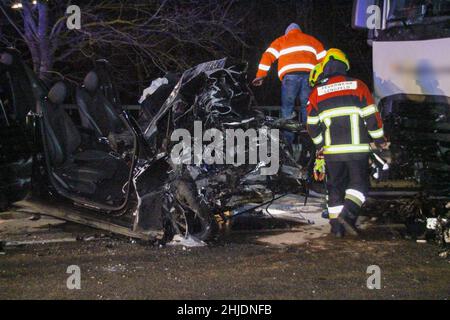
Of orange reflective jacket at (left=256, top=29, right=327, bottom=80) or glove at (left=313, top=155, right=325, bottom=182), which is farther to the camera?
orange reflective jacket at (left=256, top=29, right=327, bottom=80)

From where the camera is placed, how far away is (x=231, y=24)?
10.6 meters

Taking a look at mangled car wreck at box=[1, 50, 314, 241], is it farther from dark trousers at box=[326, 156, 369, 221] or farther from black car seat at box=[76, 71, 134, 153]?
black car seat at box=[76, 71, 134, 153]

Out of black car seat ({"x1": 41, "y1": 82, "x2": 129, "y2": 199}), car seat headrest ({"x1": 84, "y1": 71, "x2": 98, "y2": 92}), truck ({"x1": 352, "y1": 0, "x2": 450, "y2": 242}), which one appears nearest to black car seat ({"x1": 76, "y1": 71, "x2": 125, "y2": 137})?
car seat headrest ({"x1": 84, "y1": 71, "x2": 98, "y2": 92})

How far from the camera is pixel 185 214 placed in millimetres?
4969

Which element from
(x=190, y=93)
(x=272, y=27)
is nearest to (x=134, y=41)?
(x=190, y=93)

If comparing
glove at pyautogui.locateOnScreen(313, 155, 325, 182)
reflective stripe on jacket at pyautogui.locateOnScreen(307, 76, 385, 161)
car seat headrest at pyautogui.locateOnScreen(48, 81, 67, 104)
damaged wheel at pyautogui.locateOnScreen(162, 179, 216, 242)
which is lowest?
damaged wheel at pyautogui.locateOnScreen(162, 179, 216, 242)

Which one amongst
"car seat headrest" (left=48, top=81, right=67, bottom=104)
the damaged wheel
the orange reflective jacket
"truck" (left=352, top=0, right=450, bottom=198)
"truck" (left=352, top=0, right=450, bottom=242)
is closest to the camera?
the damaged wheel

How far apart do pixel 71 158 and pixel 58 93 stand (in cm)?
73

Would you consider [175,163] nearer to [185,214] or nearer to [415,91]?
[185,214]

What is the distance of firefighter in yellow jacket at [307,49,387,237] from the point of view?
17.6 feet

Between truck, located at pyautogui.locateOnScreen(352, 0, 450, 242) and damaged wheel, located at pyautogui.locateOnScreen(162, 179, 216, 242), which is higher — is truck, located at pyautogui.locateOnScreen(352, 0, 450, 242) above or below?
above

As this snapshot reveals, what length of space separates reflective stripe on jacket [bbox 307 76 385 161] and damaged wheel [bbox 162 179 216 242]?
144cm

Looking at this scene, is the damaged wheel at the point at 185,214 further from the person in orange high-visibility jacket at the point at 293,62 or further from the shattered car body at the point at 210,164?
the person in orange high-visibility jacket at the point at 293,62

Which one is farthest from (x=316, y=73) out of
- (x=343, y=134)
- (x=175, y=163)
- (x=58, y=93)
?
(x=58, y=93)
